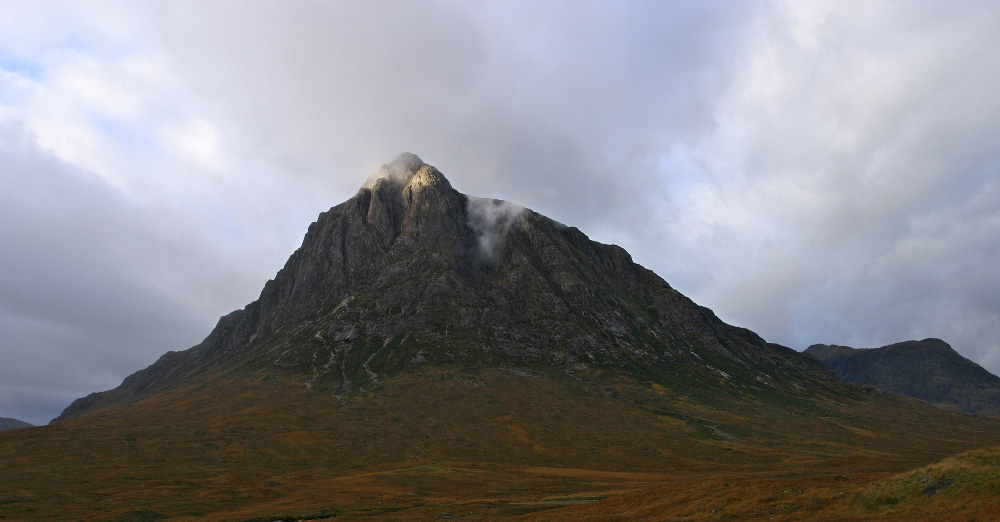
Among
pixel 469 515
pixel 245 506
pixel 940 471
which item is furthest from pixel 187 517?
pixel 940 471

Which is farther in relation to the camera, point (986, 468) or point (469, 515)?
point (469, 515)

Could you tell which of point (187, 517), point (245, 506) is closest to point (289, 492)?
point (245, 506)

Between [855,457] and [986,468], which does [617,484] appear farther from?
[855,457]

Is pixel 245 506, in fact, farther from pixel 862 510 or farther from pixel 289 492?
pixel 862 510

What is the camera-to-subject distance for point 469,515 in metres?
63.3

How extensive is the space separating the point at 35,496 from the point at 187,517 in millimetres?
32496

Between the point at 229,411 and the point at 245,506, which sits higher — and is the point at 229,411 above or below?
above

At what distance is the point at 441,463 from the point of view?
12962 centimetres

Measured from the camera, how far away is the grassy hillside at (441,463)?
60675mm

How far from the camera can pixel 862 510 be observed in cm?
4178

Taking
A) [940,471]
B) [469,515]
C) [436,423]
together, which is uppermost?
[436,423]

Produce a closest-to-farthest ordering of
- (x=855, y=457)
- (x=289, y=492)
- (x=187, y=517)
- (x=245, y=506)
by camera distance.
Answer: (x=187, y=517), (x=245, y=506), (x=289, y=492), (x=855, y=457)

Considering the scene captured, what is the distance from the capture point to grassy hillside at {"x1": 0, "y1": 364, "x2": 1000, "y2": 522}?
60675 mm

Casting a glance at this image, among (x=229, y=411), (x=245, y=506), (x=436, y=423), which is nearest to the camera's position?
(x=245, y=506)
